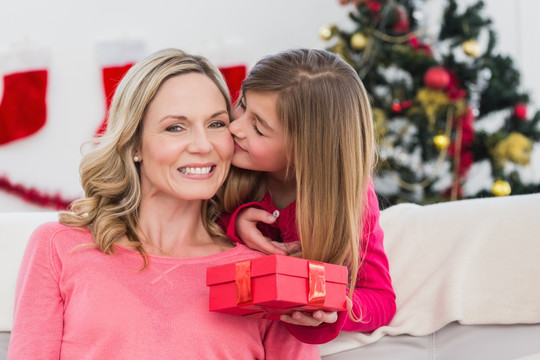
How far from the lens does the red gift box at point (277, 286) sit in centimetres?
133

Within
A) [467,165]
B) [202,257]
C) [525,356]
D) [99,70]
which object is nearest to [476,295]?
[525,356]

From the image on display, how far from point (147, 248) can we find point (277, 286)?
1.88ft

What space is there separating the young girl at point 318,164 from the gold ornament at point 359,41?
1953 millimetres

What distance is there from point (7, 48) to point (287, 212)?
114 inches

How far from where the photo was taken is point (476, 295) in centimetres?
179

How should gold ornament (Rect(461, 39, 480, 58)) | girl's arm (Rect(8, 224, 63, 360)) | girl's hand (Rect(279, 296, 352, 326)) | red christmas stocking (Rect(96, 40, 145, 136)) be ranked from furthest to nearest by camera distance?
red christmas stocking (Rect(96, 40, 145, 136))
gold ornament (Rect(461, 39, 480, 58))
girl's arm (Rect(8, 224, 63, 360))
girl's hand (Rect(279, 296, 352, 326))

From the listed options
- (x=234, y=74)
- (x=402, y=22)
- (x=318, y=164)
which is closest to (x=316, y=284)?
(x=318, y=164)

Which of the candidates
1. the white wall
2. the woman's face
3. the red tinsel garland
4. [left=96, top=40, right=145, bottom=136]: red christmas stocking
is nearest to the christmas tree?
the white wall

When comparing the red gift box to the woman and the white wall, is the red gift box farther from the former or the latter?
the white wall

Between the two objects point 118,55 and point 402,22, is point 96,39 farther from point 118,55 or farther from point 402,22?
point 402,22

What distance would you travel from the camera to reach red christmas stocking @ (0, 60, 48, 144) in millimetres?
4133

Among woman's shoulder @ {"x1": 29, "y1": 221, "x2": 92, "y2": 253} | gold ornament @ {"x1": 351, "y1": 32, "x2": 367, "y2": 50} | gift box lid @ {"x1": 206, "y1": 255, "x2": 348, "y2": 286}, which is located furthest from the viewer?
gold ornament @ {"x1": 351, "y1": 32, "x2": 367, "y2": 50}

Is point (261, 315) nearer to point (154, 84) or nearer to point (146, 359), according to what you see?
point (146, 359)

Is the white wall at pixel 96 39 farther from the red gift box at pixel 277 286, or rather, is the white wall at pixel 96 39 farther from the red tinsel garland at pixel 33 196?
the red gift box at pixel 277 286
